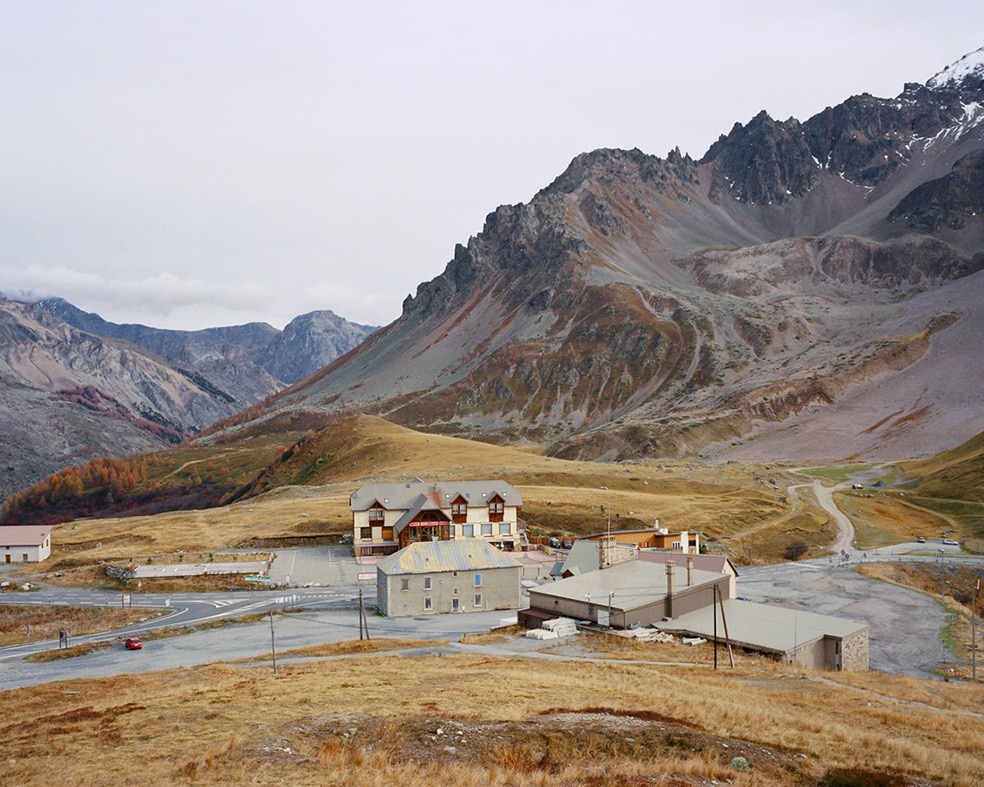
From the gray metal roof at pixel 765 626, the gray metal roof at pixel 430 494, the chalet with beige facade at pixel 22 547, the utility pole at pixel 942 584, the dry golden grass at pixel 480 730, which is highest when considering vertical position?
the gray metal roof at pixel 430 494

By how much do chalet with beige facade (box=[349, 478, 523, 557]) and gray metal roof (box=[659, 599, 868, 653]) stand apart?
142 feet

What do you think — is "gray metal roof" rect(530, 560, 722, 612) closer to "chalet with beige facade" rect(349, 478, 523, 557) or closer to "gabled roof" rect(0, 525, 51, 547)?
"chalet with beige facade" rect(349, 478, 523, 557)

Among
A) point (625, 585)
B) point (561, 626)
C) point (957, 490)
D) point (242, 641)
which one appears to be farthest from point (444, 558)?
point (957, 490)

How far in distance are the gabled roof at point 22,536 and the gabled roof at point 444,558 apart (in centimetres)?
5383

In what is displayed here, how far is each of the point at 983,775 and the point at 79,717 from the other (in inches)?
1202

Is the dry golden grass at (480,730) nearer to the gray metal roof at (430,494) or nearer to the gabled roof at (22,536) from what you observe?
the gray metal roof at (430,494)

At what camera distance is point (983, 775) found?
22578 mm

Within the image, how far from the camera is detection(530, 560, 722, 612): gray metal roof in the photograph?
173 ft

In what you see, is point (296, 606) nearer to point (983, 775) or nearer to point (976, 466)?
point (983, 775)

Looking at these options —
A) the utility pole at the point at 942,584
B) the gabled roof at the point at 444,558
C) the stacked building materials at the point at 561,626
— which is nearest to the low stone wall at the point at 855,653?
the stacked building materials at the point at 561,626

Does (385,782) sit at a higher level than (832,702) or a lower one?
higher

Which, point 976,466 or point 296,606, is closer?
point 296,606

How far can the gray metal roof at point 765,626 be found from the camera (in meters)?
47.1

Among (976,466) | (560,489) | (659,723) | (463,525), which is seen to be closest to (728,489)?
(560,489)
